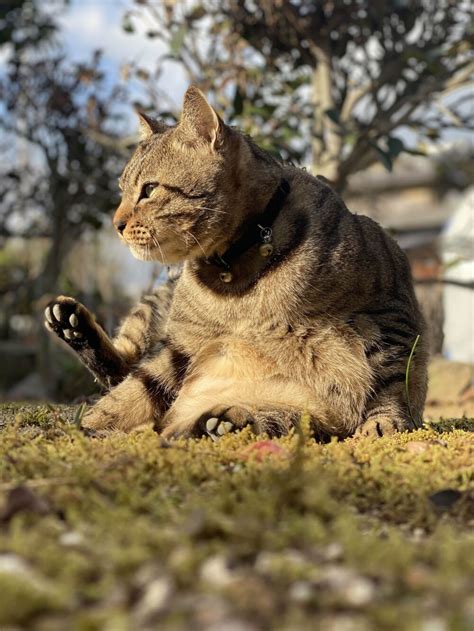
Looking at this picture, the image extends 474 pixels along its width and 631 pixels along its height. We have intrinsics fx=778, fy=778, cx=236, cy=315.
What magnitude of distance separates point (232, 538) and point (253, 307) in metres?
1.49

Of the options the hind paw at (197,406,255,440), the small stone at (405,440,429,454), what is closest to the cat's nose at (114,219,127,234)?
the hind paw at (197,406,255,440)

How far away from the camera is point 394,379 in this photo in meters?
2.81

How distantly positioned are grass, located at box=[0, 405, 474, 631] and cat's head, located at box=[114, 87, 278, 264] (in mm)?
971

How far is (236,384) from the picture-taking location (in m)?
2.81

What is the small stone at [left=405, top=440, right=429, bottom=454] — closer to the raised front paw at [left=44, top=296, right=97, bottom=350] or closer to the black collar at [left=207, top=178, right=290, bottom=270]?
the black collar at [left=207, top=178, right=290, bottom=270]

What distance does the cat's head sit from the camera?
Result: 9.27 ft

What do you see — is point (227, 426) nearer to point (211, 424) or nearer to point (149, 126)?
point (211, 424)

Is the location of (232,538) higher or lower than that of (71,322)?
higher

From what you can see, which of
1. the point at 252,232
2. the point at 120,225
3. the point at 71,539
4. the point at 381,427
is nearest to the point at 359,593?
the point at 71,539

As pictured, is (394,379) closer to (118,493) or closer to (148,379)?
(148,379)

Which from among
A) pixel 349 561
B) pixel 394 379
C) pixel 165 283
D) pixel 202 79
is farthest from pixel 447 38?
pixel 349 561

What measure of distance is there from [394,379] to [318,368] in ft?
0.98

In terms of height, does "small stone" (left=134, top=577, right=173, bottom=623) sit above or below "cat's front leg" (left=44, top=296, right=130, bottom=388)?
above

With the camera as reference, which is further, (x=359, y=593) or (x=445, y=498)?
(x=445, y=498)
